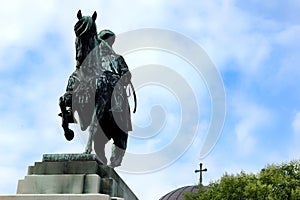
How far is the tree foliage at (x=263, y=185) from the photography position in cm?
2633

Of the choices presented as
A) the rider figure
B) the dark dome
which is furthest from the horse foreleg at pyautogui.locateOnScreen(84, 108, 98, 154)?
the dark dome

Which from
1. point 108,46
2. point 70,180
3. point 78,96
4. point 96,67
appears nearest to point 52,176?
point 70,180

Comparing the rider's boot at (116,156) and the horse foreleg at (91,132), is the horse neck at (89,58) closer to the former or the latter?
the horse foreleg at (91,132)

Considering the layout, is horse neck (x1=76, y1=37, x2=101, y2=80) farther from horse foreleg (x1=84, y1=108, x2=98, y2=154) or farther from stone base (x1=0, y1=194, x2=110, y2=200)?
stone base (x1=0, y1=194, x2=110, y2=200)

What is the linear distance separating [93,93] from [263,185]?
1993cm

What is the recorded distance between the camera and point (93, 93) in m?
9.09

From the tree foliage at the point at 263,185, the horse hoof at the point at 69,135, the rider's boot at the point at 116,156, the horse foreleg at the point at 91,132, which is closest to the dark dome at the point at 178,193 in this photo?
the tree foliage at the point at 263,185

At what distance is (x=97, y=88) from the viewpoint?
29.8ft

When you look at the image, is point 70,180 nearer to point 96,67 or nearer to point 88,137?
point 88,137

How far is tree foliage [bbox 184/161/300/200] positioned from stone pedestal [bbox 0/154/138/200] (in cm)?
1958

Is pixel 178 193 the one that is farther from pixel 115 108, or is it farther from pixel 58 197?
pixel 58 197

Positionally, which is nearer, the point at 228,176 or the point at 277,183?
the point at 277,183

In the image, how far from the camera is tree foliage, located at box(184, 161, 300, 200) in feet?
86.4

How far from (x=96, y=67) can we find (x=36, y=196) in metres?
3.04
